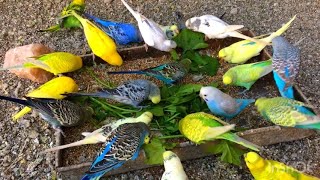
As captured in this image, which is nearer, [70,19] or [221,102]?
[221,102]

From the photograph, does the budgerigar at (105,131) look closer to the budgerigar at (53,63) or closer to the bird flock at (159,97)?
the bird flock at (159,97)

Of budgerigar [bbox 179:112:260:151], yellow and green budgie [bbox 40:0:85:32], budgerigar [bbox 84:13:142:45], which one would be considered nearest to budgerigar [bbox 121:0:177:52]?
budgerigar [bbox 84:13:142:45]

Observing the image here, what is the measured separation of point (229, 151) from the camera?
8.21ft

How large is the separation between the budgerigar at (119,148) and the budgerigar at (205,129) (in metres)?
0.25

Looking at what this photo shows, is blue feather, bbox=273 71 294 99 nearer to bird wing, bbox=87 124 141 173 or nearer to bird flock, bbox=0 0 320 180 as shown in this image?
bird flock, bbox=0 0 320 180

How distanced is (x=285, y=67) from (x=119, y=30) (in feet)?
4.29

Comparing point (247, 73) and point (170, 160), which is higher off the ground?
point (247, 73)

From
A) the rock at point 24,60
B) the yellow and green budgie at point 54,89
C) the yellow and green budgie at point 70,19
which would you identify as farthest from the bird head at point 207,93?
the yellow and green budgie at point 70,19

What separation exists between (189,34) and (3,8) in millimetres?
1934

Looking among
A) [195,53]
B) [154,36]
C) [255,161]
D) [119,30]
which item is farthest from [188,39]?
[255,161]

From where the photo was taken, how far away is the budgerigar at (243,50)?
301 centimetres

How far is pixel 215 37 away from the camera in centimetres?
322

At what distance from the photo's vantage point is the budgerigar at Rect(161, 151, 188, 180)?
233 cm

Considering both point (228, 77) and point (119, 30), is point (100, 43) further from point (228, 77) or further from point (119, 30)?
point (228, 77)
